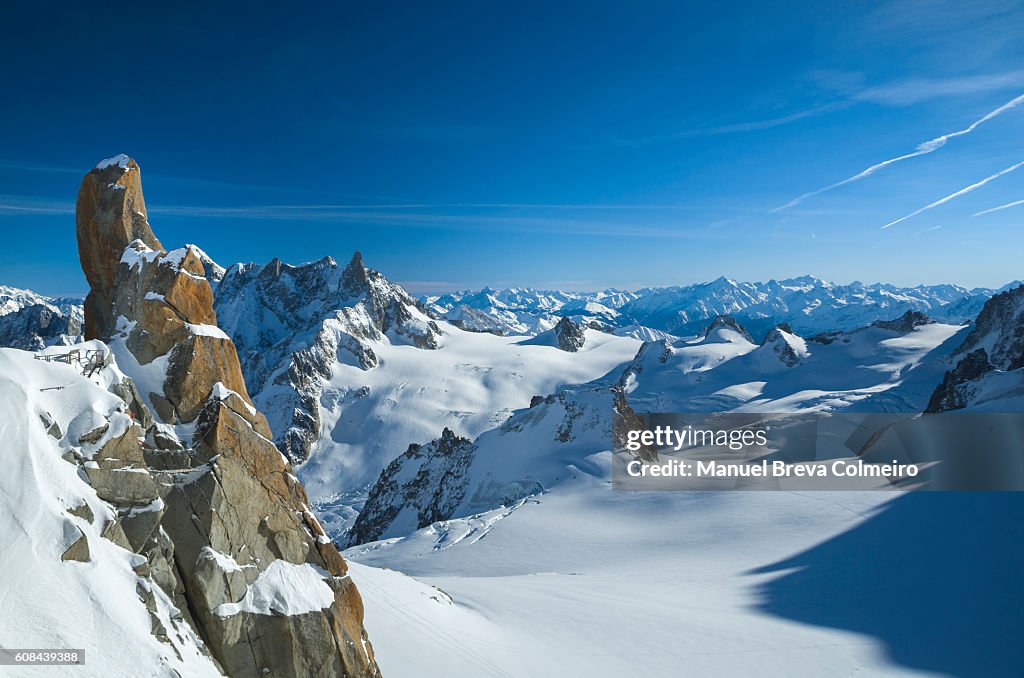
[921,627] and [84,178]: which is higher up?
[84,178]

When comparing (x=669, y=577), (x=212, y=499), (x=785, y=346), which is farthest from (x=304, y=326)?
(x=212, y=499)

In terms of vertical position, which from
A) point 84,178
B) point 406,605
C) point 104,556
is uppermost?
point 84,178

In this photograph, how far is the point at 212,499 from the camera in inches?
426

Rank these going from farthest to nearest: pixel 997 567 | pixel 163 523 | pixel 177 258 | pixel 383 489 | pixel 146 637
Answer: pixel 383 489 → pixel 997 567 → pixel 177 258 → pixel 163 523 → pixel 146 637

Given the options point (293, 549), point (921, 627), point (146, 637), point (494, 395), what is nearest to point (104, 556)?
point (146, 637)

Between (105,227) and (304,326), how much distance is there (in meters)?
165

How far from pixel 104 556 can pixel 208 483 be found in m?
2.41

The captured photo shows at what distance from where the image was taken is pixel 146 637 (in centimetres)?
834

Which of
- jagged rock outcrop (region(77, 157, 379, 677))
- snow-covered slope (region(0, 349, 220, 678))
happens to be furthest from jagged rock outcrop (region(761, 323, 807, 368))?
snow-covered slope (region(0, 349, 220, 678))

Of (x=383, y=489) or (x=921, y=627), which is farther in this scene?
(x=383, y=489)

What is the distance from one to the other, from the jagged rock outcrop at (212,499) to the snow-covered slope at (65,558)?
534mm

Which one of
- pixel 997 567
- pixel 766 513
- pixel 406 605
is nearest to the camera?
pixel 406 605

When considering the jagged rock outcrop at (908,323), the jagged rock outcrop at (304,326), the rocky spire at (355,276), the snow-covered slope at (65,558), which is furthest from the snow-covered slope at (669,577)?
the jagged rock outcrop at (908,323)

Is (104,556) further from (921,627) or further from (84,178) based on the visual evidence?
(921,627)
